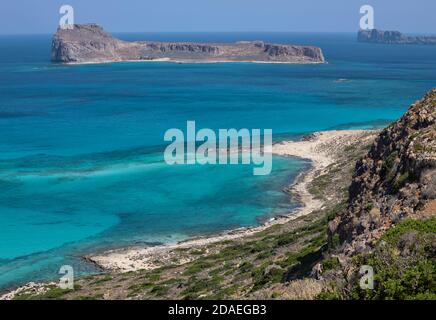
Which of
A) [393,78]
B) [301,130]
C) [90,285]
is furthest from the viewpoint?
[393,78]

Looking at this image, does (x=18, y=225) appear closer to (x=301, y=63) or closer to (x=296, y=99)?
(x=296, y=99)

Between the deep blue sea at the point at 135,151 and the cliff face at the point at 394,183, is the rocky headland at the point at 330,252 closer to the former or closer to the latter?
the cliff face at the point at 394,183

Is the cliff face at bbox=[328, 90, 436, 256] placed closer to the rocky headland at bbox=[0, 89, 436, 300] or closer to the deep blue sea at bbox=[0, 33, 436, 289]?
the rocky headland at bbox=[0, 89, 436, 300]

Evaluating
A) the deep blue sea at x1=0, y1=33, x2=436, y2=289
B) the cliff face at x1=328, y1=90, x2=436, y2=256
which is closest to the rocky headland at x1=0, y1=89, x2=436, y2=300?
the cliff face at x1=328, y1=90, x2=436, y2=256

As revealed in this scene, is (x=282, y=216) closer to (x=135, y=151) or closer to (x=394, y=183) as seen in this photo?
(x=394, y=183)

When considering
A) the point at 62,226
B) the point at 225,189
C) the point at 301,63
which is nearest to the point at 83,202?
the point at 62,226

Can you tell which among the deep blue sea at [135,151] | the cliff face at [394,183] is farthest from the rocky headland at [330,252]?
A: the deep blue sea at [135,151]

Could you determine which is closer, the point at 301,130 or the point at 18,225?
the point at 18,225

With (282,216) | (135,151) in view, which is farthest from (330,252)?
(135,151)
